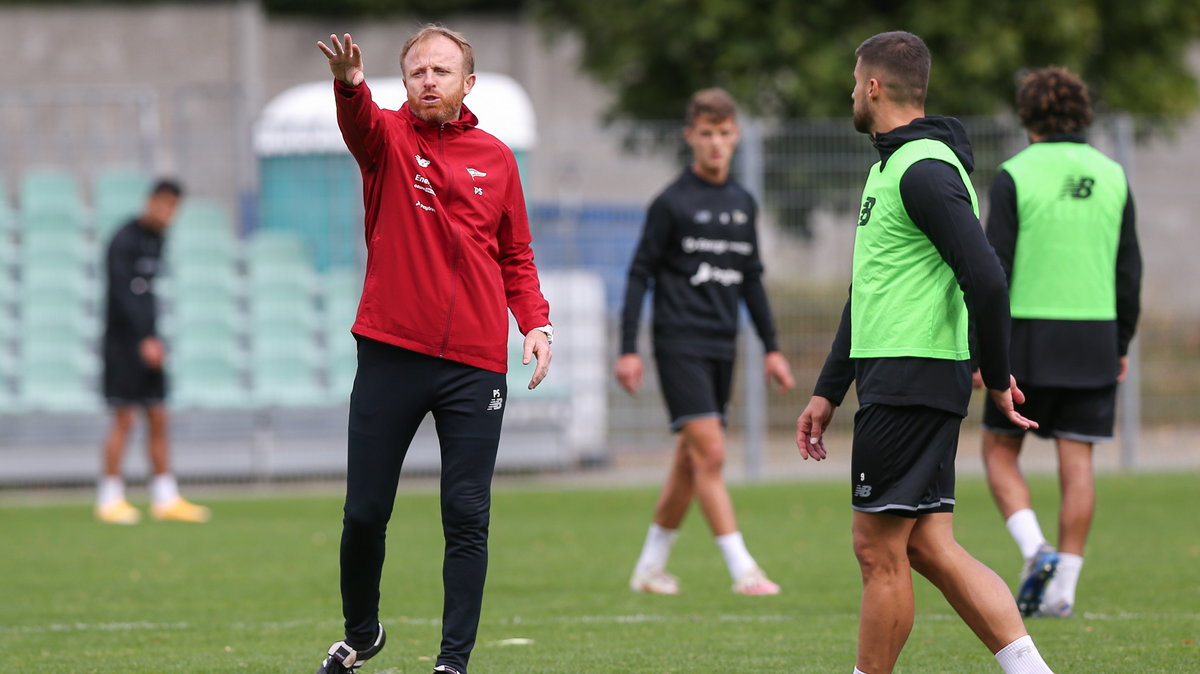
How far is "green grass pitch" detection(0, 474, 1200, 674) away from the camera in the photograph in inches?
228

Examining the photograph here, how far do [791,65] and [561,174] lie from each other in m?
4.49

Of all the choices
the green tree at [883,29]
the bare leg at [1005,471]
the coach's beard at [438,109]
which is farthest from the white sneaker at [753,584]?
the green tree at [883,29]

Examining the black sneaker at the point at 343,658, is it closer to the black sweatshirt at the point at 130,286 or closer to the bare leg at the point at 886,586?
the bare leg at the point at 886,586

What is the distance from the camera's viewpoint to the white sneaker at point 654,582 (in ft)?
24.8

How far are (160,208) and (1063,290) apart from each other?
22.6ft

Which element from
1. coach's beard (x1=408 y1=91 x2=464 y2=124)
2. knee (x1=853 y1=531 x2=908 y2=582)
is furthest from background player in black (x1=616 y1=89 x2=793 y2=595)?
knee (x1=853 y1=531 x2=908 y2=582)

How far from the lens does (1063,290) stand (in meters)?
6.57

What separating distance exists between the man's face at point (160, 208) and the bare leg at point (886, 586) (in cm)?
780

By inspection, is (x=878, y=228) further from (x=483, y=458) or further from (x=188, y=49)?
(x=188, y=49)

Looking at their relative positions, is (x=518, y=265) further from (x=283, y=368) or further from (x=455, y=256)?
(x=283, y=368)

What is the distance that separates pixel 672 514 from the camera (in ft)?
25.0

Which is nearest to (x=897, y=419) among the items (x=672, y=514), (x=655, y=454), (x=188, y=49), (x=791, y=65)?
(x=672, y=514)

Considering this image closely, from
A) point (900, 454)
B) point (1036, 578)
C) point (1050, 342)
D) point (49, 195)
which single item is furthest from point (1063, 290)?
point (49, 195)

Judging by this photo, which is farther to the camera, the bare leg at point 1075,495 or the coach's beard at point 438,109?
the bare leg at point 1075,495
